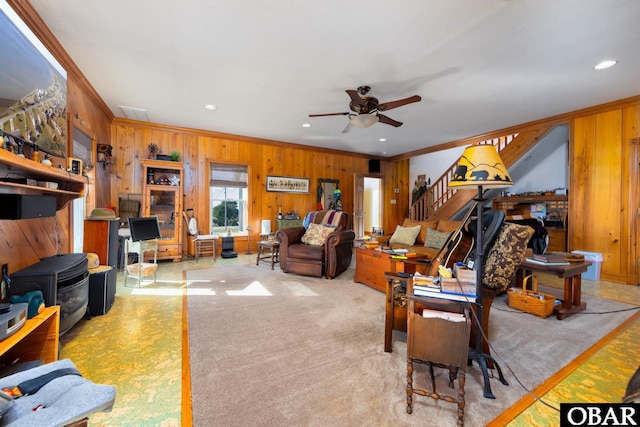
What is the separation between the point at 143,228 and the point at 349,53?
3.30m

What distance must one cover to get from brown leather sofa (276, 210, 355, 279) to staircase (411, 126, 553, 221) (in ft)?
6.81

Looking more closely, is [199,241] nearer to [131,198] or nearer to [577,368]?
[131,198]

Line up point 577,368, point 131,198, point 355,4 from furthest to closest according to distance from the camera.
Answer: point 131,198, point 355,4, point 577,368

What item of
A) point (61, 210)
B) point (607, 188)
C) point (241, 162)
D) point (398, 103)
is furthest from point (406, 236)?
point (61, 210)

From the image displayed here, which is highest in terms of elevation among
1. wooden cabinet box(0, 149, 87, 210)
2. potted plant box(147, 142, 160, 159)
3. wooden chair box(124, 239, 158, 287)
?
potted plant box(147, 142, 160, 159)

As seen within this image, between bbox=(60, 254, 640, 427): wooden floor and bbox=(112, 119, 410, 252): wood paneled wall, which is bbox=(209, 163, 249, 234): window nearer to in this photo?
bbox=(112, 119, 410, 252): wood paneled wall

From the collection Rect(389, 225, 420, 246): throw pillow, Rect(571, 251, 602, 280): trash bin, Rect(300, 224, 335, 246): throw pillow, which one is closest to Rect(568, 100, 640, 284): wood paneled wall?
Rect(571, 251, 602, 280): trash bin

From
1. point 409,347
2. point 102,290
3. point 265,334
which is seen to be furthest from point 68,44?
point 409,347

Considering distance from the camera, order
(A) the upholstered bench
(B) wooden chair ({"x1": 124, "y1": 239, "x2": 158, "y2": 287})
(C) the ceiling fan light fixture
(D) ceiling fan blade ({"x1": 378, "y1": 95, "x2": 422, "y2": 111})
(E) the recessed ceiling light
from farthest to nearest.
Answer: (B) wooden chair ({"x1": 124, "y1": 239, "x2": 158, "y2": 287}) → (C) the ceiling fan light fixture → (D) ceiling fan blade ({"x1": 378, "y1": 95, "x2": 422, "y2": 111}) → (E) the recessed ceiling light → (A) the upholstered bench

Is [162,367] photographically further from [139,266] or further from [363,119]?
[363,119]

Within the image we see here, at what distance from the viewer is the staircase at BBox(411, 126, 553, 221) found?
15.4ft

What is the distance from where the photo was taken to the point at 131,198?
484 cm

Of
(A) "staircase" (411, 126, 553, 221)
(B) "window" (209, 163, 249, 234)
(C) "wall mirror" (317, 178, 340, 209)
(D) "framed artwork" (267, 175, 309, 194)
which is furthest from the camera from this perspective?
(C) "wall mirror" (317, 178, 340, 209)

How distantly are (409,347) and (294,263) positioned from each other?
9.30 ft
